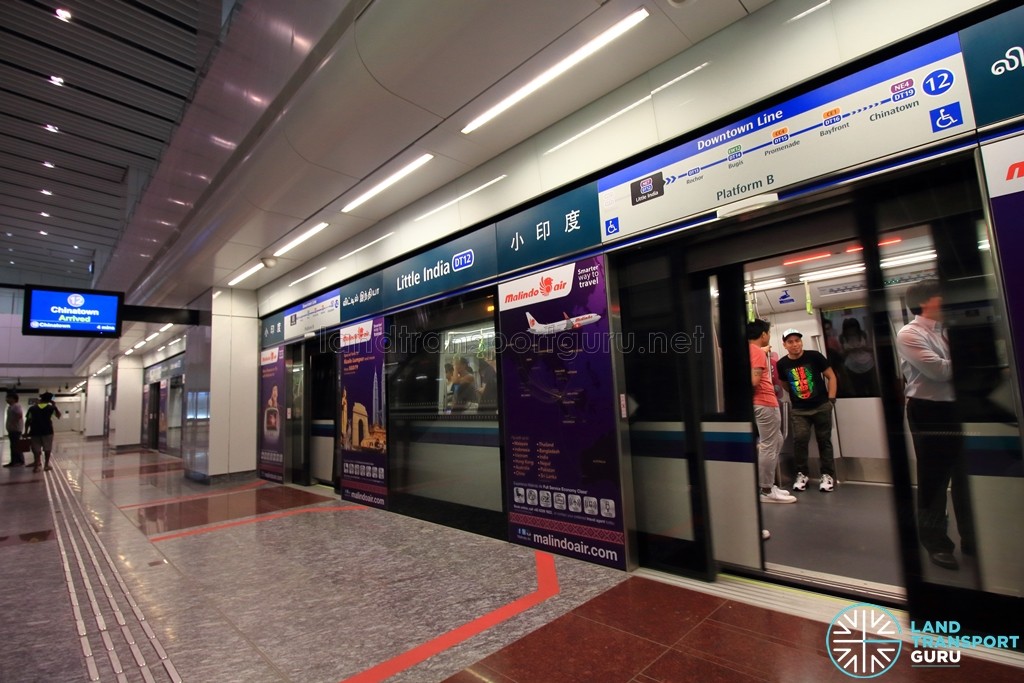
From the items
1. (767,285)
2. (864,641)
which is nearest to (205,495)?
(864,641)

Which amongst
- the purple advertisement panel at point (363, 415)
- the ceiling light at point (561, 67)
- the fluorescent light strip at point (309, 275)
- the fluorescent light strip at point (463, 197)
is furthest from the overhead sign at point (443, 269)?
the fluorescent light strip at point (309, 275)

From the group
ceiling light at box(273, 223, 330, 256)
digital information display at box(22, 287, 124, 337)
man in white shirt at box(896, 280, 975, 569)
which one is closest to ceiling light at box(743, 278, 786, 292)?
man in white shirt at box(896, 280, 975, 569)

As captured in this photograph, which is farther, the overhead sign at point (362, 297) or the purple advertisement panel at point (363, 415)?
the overhead sign at point (362, 297)

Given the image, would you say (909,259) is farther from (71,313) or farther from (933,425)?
(71,313)

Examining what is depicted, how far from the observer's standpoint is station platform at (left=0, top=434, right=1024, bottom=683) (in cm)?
192

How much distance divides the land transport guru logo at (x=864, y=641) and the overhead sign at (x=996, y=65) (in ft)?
7.19

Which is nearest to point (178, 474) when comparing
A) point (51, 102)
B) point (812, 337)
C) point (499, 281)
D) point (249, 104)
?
point (51, 102)

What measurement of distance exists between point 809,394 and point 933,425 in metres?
2.33

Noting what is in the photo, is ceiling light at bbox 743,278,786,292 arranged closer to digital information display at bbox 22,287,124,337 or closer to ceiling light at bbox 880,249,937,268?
ceiling light at bbox 880,249,937,268

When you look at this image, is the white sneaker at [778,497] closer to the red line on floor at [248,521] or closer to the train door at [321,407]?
the red line on floor at [248,521]

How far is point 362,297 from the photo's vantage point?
18.0 feet

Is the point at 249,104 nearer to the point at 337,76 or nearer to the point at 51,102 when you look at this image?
the point at 337,76

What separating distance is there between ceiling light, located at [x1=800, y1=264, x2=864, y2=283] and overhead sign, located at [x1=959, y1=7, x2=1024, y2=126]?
2.33m

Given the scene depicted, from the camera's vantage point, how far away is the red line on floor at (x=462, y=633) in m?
1.95
